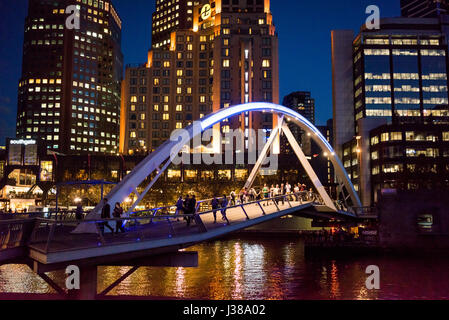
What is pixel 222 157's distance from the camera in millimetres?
85500

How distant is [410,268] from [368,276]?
13.6 feet

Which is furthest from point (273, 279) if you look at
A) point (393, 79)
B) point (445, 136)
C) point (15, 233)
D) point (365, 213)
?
point (393, 79)

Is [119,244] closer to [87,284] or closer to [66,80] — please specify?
[87,284]

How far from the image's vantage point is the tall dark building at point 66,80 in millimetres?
142875

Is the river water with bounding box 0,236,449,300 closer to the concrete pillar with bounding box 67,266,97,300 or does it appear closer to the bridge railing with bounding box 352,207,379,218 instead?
the bridge railing with bounding box 352,207,379,218

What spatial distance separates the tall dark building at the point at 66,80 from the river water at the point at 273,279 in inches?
4626

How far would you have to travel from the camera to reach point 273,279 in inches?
1168

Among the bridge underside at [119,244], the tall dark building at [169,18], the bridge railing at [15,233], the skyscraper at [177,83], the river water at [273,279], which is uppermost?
the tall dark building at [169,18]

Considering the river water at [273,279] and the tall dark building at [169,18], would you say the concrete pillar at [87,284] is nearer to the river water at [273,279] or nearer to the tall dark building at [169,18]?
the river water at [273,279]

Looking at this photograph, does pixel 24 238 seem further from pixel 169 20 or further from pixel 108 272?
pixel 169 20

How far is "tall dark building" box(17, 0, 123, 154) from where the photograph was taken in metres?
143

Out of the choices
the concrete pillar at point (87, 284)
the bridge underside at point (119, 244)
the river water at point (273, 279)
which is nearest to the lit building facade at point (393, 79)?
the river water at point (273, 279)

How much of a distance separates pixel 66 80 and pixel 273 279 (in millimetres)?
133722

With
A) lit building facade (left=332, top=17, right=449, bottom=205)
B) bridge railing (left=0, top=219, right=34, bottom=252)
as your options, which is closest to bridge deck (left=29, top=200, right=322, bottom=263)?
bridge railing (left=0, top=219, right=34, bottom=252)
